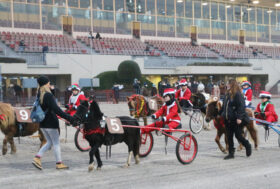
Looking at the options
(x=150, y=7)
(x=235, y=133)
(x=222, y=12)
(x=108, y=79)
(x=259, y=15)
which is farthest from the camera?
(x=259, y=15)

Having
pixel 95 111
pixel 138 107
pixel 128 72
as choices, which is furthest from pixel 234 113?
pixel 128 72

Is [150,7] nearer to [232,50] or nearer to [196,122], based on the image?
[232,50]

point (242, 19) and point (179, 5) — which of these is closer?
point (179, 5)

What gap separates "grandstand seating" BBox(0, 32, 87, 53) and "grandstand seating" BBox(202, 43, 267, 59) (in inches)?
824

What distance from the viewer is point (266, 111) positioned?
11641 millimetres

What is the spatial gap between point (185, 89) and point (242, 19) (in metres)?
54.4

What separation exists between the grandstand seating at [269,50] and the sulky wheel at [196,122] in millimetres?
45003

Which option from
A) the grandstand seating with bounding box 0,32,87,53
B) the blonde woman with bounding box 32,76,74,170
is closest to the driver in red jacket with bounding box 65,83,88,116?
the blonde woman with bounding box 32,76,74,170

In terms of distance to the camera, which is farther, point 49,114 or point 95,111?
point 49,114

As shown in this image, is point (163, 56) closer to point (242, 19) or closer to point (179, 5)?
point (179, 5)

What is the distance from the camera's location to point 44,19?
47406 millimetres

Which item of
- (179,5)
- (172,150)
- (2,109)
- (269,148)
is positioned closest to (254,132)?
(269,148)

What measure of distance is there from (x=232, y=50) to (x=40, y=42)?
2883cm

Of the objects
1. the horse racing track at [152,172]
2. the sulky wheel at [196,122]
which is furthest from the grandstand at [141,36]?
the horse racing track at [152,172]
